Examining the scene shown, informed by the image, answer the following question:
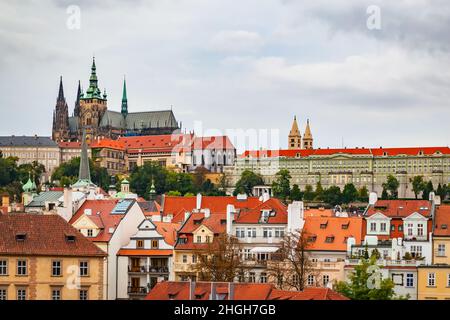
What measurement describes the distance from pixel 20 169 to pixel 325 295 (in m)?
110

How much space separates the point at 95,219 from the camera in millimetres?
34000

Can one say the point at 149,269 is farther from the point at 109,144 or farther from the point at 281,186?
the point at 109,144

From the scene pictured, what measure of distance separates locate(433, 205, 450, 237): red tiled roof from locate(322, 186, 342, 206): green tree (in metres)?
87.2

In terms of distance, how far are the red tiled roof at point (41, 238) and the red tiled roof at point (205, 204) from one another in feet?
50.4

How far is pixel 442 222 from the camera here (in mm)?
32219

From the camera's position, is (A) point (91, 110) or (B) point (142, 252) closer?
(B) point (142, 252)

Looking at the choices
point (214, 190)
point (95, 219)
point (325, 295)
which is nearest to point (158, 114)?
point (214, 190)

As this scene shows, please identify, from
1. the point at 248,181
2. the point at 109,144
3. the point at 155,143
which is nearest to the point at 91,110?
the point at 109,144

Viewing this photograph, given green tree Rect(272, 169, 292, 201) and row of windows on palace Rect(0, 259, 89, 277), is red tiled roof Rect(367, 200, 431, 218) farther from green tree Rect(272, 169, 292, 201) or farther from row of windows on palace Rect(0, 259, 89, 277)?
green tree Rect(272, 169, 292, 201)

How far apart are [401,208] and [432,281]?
22.5 ft

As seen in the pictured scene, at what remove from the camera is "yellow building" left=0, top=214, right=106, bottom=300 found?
25.8 meters
